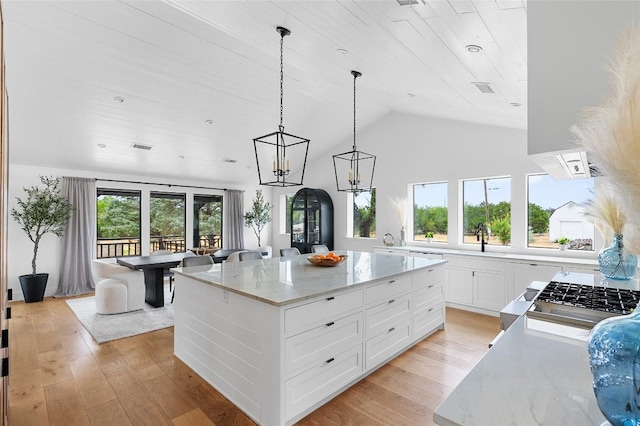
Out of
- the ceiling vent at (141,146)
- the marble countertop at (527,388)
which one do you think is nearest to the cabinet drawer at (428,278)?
the marble countertop at (527,388)

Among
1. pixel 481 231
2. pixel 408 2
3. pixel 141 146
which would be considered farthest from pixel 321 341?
pixel 141 146

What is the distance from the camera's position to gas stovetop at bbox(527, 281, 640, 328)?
4.55ft

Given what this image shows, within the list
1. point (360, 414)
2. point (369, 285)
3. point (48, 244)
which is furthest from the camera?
point (48, 244)

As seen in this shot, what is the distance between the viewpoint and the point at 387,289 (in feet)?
9.53

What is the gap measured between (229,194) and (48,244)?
3697 mm

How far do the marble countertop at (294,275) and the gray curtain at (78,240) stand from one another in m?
4.21

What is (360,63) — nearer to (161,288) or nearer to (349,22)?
(349,22)

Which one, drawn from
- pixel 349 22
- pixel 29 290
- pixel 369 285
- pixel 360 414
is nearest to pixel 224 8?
pixel 349 22

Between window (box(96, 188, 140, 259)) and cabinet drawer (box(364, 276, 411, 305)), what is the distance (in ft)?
19.7

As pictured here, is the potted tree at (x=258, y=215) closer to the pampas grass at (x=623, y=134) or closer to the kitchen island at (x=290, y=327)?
the kitchen island at (x=290, y=327)

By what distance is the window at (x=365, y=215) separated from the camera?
6758 millimetres

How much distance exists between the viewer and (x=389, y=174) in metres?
6.35

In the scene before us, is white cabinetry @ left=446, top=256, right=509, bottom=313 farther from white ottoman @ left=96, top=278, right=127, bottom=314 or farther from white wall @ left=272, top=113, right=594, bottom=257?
white ottoman @ left=96, top=278, right=127, bottom=314

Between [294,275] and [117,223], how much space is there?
5535mm
